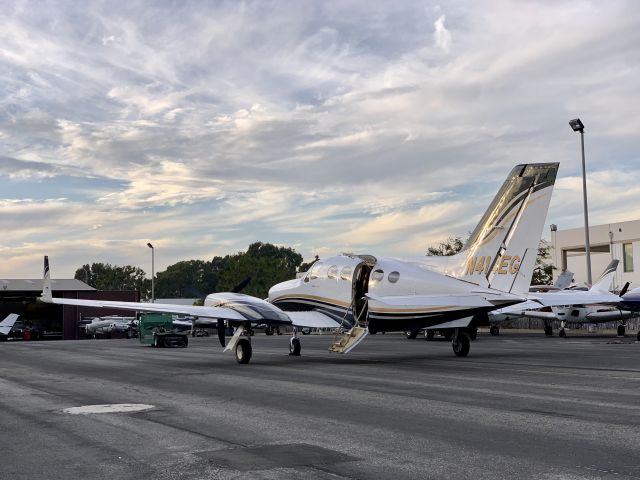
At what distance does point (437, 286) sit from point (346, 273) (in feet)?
13.7

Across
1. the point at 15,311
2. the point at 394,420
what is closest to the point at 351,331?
the point at 394,420

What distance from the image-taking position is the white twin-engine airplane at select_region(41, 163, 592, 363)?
78.5ft

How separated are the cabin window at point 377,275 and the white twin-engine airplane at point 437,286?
10mm

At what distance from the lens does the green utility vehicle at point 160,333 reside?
4566 centimetres

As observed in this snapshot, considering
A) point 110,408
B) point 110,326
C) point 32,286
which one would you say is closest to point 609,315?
point 110,408

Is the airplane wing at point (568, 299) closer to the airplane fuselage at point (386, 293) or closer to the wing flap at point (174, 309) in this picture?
the airplane fuselage at point (386, 293)

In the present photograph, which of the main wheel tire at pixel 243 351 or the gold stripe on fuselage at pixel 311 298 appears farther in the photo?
the gold stripe on fuselage at pixel 311 298

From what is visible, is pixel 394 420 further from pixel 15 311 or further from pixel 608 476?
pixel 15 311

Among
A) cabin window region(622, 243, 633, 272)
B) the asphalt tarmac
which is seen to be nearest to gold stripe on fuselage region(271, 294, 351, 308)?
the asphalt tarmac

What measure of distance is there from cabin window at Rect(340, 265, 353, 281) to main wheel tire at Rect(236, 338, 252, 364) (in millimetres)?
4255

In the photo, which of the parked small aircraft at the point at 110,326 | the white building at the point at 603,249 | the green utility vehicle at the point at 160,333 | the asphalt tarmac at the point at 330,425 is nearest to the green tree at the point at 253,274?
the parked small aircraft at the point at 110,326

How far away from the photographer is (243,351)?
26.1 metres

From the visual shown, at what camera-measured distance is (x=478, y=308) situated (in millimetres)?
23469

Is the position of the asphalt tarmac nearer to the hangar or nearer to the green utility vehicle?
the green utility vehicle
